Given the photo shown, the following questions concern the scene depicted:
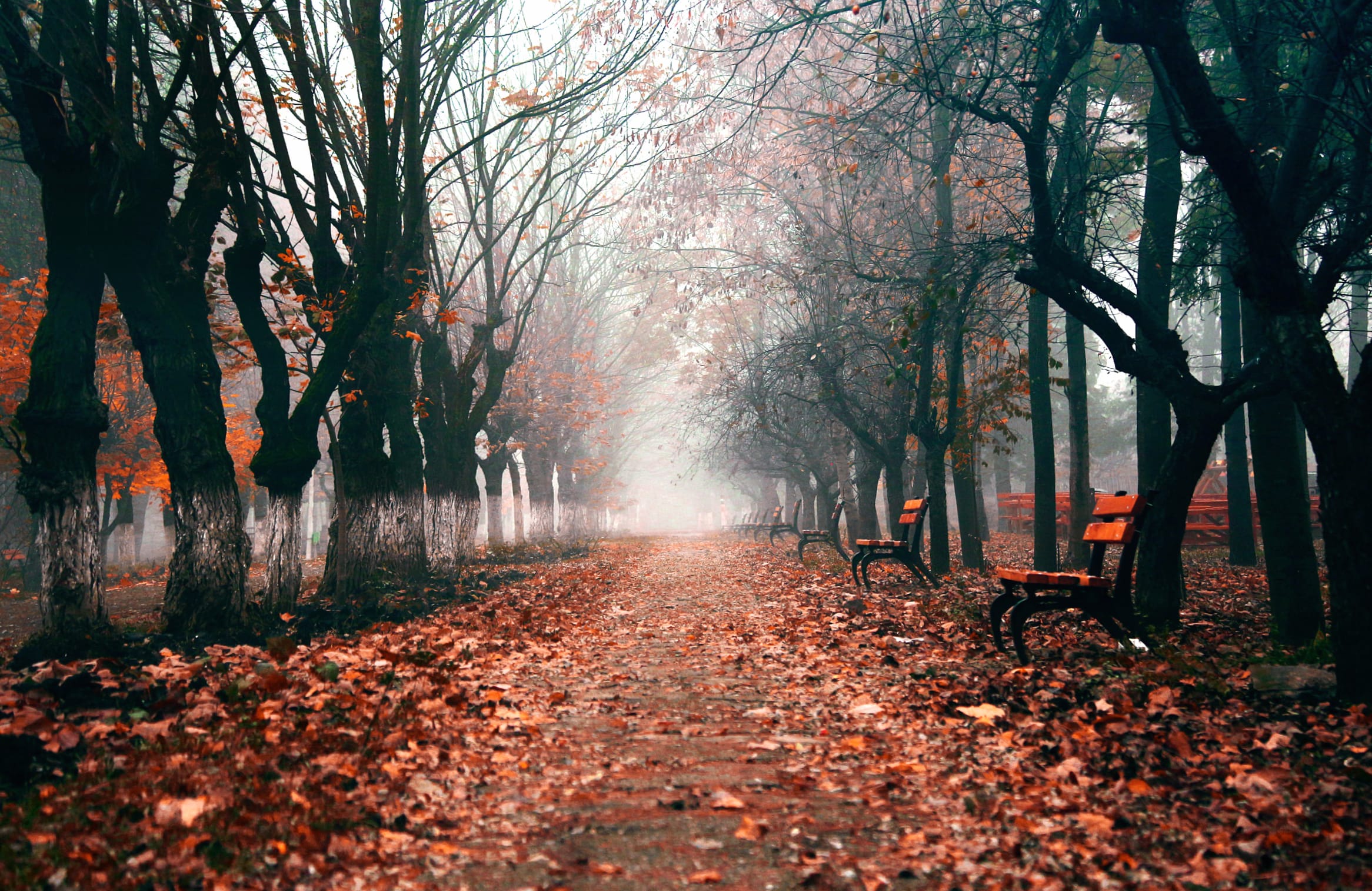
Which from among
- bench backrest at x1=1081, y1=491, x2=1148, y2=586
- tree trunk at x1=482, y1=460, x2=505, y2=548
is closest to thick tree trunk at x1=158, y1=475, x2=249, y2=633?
bench backrest at x1=1081, y1=491, x2=1148, y2=586

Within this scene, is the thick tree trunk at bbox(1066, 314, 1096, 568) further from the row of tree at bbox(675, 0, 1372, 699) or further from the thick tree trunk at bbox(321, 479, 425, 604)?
the thick tree trunk at bbox(321, 479, 425, 604)

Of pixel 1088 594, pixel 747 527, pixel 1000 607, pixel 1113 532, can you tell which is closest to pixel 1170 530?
pixel 1113 532

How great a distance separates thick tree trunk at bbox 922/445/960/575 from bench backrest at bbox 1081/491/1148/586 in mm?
5684

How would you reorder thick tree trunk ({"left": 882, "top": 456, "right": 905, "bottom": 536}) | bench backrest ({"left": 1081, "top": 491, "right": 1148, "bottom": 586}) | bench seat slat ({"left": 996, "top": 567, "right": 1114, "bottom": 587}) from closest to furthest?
bench seat slat ({"left": 996, "top": 567, "right": 1114, "bottom": 587}) < bench backrest ({"left": 1081, "top": 491, "right": 1148, "bottom": 586}) < thick tree trunk ({"left": 882, "top": 456, "right": 905, "bottom": 536})

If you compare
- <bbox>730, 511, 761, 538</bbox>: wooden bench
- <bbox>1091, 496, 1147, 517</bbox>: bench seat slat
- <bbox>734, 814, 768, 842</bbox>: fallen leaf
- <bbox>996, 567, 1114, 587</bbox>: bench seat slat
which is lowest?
<bbox>730, 511, 761, 538</bbox>: wooden bench

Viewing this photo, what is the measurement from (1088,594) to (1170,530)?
5.64 ft

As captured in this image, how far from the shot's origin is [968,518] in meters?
14.5

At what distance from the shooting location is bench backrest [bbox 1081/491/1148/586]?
19.9 feet

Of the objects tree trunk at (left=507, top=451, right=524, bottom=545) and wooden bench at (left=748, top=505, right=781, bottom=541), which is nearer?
wooden bench at (left=748, top=505, right=781, bottom=541)

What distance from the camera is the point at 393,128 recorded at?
10234 millimetres

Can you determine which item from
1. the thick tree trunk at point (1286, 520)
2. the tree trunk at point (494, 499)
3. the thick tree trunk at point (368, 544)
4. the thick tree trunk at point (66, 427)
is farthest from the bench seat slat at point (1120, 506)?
the tree trunk at point (494, 499)

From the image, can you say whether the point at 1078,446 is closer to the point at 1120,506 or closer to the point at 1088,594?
the point at 1120,506

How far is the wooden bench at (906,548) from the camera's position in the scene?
426 inches

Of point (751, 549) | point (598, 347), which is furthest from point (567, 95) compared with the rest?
point (598, 347)
